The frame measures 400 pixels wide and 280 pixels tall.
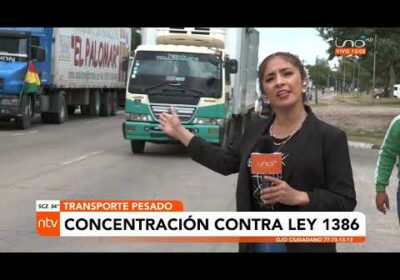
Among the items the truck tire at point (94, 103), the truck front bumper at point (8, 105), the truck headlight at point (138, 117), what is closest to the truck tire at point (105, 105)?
the truck tire at point (94, 103)

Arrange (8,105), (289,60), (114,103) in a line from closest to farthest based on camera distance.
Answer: (289,60), (8,105), (114,103)

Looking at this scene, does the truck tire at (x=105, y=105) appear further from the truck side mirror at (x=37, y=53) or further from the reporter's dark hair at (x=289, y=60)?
the reporter's dark hair at (x=289, y=60)

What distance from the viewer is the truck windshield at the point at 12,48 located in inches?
837

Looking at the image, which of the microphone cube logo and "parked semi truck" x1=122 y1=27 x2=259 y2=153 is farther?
"parked semi truck" x1=122 y1=27 x2=259 y2=153

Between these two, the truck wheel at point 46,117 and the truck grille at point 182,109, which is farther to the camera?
the truck wheel at point 46,117

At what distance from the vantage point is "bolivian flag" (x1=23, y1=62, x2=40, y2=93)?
69.8ft

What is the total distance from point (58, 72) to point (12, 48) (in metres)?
3.39

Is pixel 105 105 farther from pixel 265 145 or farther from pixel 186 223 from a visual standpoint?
pixel 265 145

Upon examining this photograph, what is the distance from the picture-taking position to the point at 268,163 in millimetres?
2701

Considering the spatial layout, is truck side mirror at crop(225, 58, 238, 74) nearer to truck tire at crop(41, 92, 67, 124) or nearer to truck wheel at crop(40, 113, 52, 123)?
truck tire at crop(41, 92, 67, 124)

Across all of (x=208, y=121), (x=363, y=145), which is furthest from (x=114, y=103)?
(x=208, y=121)

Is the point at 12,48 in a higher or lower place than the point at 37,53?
higher

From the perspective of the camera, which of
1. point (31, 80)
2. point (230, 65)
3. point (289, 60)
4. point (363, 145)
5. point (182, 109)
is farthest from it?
point (31, 80)

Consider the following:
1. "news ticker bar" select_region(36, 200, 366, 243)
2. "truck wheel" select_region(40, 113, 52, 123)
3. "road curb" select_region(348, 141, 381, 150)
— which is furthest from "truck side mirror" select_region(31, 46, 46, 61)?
"news ticker bar" select_region(36, 200, 366, 243)
